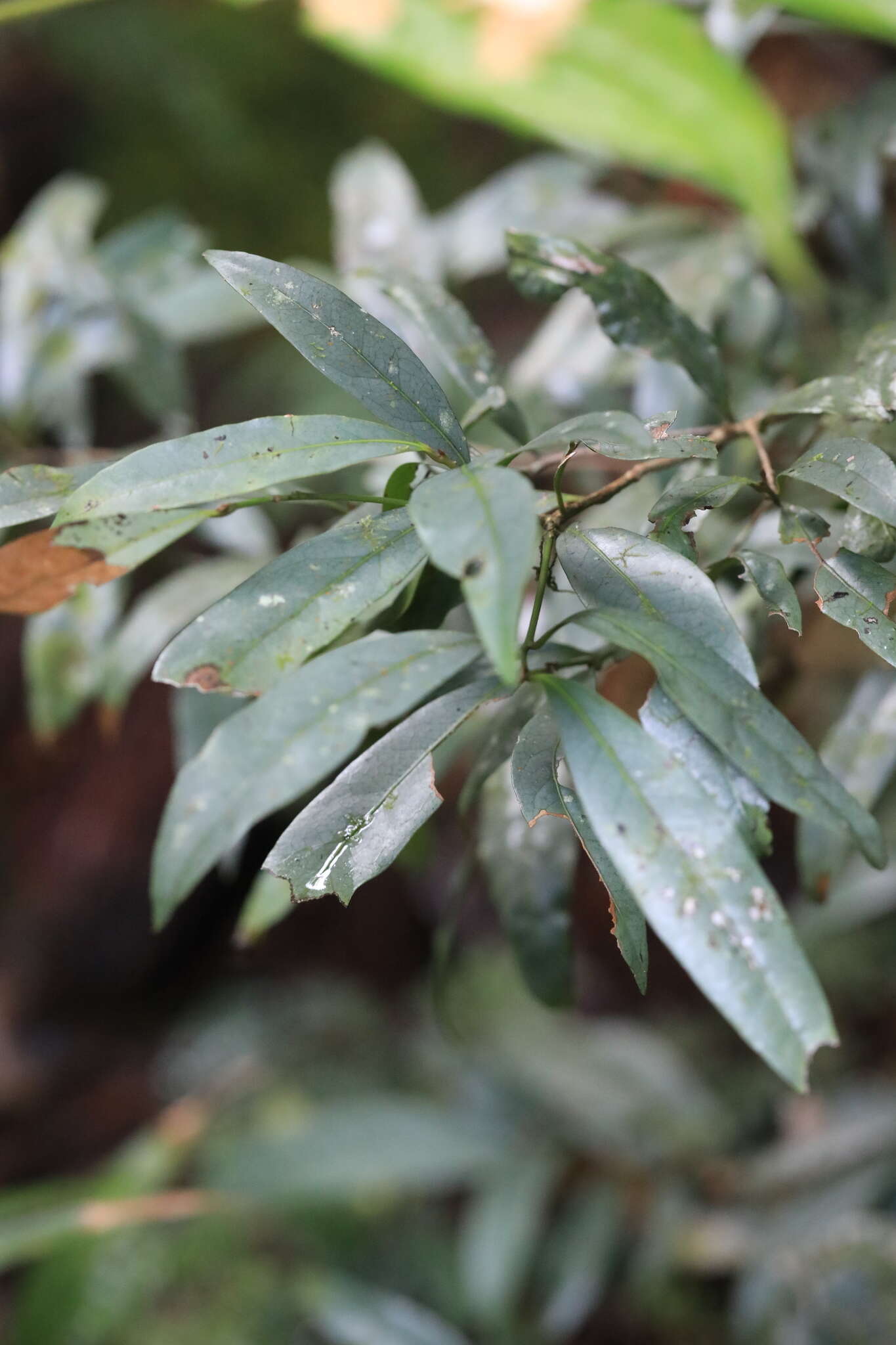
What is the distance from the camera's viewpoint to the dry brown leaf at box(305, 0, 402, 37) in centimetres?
89

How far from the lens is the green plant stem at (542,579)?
1.38ft

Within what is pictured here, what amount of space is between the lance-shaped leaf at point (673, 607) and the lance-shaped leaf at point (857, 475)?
0.08m

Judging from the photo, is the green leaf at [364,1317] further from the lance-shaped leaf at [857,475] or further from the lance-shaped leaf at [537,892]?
the lance-shaped leaf at [857,475]

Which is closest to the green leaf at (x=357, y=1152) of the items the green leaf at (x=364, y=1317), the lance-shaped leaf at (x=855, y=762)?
the green leaf at (x=364, y=1317)

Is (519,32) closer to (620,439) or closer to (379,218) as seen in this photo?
(379,218)

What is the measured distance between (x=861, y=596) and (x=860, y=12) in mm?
538

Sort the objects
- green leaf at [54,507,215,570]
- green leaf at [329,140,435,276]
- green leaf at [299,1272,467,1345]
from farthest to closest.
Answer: green leaf at [299,1272,467,1345], green leaf at [329,140,435,276], green leaf at [54,507,215,570]

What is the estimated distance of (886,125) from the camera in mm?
888

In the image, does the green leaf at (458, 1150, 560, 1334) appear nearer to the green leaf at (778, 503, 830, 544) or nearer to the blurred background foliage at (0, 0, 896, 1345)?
the blurred background foliage at (0, 0, 896, 1345)

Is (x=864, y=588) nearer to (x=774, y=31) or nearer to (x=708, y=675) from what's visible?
(x=708, y=675)

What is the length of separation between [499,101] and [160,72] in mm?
1845

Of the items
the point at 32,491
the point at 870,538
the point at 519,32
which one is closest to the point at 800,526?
the point at 870,538

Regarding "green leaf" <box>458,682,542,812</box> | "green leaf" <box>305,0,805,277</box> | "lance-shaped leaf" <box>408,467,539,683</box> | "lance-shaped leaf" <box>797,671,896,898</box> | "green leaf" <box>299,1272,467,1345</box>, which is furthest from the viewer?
"green leaf" <box>299,1272,467,1345</box>

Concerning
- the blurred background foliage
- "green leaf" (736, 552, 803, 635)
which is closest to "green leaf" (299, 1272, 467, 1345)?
the blurred background foliage
